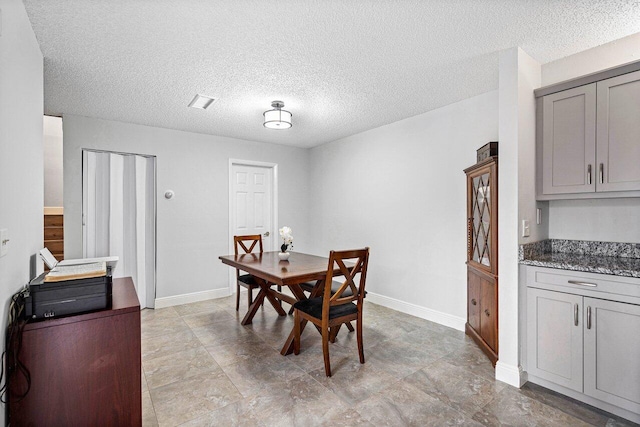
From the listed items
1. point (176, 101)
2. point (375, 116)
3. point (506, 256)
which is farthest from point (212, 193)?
point (506, 256)

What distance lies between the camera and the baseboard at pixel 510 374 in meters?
2.20

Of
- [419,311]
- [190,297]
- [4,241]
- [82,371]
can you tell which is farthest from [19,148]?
[419,311]

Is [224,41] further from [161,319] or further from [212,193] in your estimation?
[161,319]

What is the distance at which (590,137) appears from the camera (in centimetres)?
221

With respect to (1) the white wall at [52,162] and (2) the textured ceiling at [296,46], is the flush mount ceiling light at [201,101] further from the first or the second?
(1) the white wall at [52,162]

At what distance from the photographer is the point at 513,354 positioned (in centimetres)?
224

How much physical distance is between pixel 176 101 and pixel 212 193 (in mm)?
1623

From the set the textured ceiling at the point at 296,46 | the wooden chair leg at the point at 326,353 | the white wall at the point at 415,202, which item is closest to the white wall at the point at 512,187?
the textured ceiling at the point at 296,46

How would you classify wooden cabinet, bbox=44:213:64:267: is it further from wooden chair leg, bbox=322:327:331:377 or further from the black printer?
wooden chair leg, bbox=322:327:331:377

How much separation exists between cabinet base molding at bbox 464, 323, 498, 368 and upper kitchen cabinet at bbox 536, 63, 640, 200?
131 centimetres

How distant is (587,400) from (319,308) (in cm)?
185

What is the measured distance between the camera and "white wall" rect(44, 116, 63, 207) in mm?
4711

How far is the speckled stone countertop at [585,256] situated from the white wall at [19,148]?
301 centimetres

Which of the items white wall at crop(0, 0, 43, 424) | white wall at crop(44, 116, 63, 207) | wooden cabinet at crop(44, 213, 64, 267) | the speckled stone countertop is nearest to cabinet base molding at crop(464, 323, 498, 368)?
the speckled stone countertop
